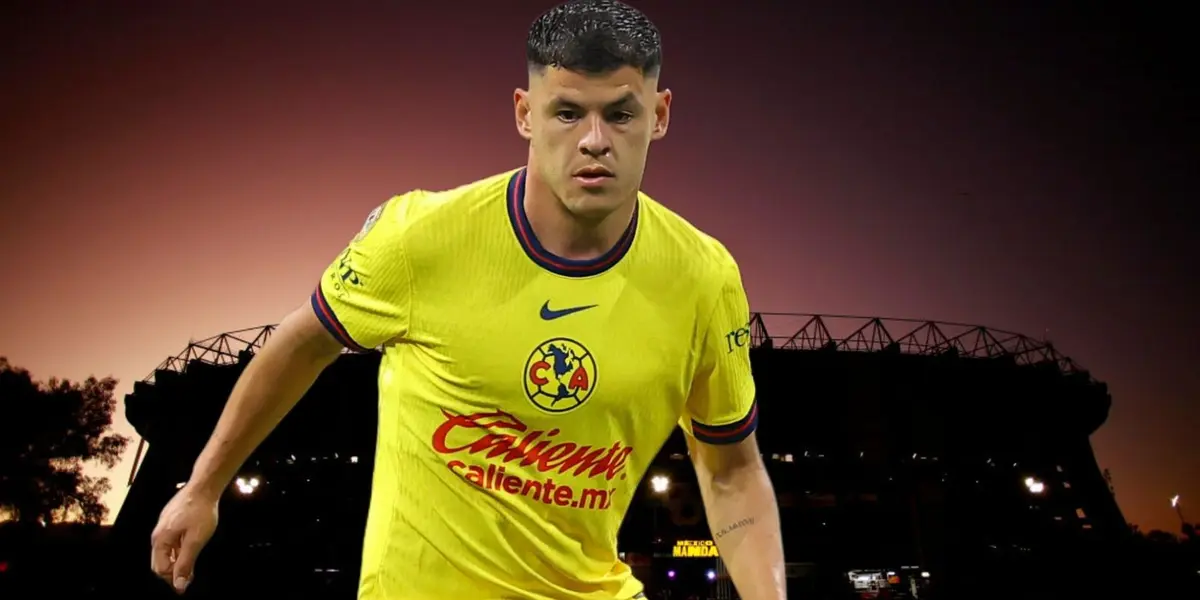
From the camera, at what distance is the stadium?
1443 inches

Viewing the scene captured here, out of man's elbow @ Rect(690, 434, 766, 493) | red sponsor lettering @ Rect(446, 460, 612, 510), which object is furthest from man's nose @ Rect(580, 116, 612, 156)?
man's elbow @ Rect(690, 434, 766, 493)

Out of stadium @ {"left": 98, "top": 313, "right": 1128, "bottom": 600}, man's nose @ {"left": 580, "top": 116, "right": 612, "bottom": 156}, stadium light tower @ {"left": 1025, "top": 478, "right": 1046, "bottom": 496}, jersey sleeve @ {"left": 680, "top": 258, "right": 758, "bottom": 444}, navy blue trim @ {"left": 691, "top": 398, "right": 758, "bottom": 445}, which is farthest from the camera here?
stadium light tower @ {"left": 1025, "top": 478, "right": 1046, "bottom": 496}

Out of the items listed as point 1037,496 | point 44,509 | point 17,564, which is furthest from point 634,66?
point 1037,496

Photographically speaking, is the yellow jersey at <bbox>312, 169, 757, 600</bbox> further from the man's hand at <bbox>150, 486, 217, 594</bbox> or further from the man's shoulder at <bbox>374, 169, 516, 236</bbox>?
the man's hand at <bbox>150, 486, 217, 594</bbox>

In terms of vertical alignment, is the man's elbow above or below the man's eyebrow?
below

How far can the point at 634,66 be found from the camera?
2.59 meters

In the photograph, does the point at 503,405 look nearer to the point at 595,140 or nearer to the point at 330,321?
the point at 330,321

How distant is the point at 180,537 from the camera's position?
8.87 feet

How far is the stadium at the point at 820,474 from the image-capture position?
36656 millimetres

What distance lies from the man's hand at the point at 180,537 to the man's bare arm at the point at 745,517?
1.71m

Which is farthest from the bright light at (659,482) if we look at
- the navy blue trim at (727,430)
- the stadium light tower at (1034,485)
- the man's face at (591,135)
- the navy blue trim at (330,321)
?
the man's face at (591,135)

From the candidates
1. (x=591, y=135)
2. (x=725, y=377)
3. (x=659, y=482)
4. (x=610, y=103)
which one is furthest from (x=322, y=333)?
(x=659, y=482)

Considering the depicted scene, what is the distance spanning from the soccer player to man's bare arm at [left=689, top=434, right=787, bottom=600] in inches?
17.2

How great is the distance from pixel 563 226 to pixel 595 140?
1.02 ft
